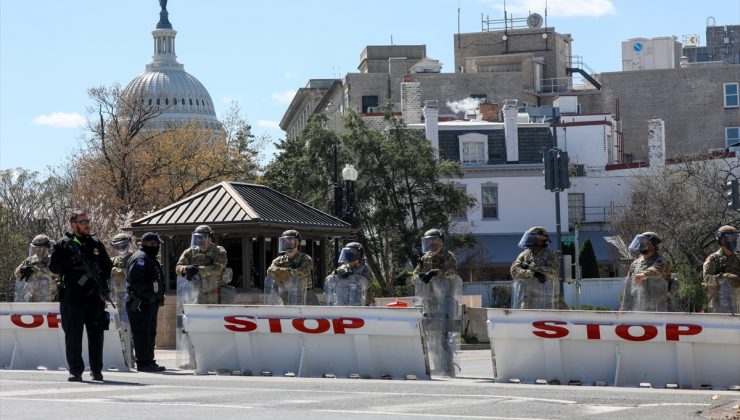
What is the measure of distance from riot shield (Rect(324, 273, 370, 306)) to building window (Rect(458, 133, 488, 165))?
168 feet

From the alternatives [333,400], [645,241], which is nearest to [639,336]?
[645,241]

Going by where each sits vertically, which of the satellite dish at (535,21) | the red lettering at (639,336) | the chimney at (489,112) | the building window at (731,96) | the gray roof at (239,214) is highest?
the satellite dish at (535,21)

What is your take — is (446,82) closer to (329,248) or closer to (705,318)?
(329,248)

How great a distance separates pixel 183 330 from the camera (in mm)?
18828

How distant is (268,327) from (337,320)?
36.9 inches

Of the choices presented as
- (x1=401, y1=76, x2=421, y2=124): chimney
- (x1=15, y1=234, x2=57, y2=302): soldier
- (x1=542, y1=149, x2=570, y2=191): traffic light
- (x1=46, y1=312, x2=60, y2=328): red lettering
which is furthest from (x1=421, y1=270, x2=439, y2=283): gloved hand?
(x1=401, y1=76, x2=421, y2=124): chimney

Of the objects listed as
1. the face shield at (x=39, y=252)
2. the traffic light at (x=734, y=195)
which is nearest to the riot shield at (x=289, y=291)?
the face shield at (x=39, y=252)

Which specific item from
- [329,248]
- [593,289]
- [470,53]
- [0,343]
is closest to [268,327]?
[0,343]

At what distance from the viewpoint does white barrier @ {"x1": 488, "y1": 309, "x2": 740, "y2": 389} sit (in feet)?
52.7

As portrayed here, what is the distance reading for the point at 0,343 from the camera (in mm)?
19906

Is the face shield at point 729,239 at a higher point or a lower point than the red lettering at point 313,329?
higher

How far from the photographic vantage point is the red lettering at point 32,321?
19516 mm

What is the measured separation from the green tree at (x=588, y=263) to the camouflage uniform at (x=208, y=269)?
42145 mm

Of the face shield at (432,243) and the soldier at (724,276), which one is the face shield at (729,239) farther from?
the face shield at (432,243)
